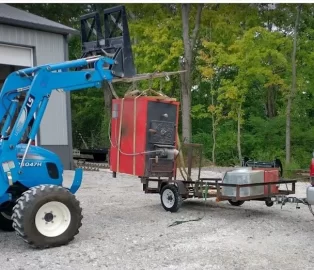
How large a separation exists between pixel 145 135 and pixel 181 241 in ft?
7.99

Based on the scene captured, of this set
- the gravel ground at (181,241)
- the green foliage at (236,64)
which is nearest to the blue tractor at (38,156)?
the gravel ground at (181,241)

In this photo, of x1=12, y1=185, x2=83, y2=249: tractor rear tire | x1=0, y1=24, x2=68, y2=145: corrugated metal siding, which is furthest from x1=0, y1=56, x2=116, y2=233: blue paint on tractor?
x1=0, y1=24, x2=68, y2=145: corrugated metal siding

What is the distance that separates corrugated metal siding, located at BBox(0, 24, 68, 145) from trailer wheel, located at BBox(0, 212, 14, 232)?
8202mm

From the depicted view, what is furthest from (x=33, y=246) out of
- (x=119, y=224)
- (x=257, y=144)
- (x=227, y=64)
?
(x=257, y=144)

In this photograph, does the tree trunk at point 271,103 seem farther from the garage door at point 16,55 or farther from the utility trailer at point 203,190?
the utility trailer at point 203,190

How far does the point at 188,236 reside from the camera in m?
7.01

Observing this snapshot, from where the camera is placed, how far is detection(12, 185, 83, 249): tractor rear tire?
6.21m

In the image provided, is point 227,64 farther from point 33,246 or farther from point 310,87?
point 33,246

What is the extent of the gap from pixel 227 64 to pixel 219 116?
3.21m

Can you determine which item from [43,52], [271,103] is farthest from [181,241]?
[271,103]

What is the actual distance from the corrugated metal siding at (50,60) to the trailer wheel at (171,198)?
762 centimetres

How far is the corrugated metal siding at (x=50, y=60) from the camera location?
15.2m

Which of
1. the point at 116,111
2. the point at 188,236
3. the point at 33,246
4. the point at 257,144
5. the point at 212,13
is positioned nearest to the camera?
the point at 33,246

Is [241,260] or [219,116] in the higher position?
[219,116]
